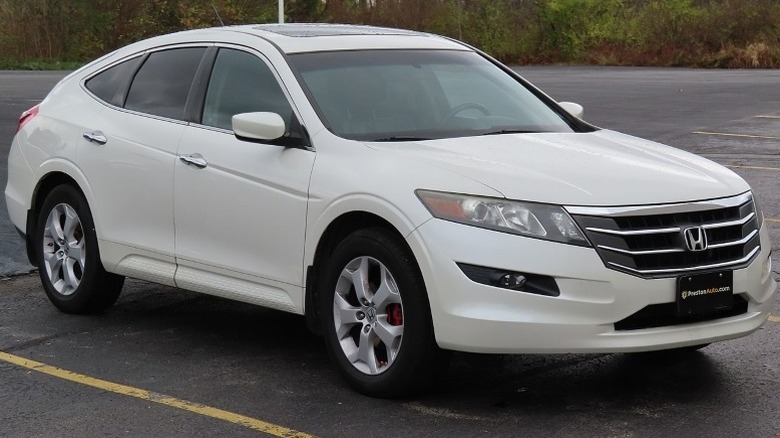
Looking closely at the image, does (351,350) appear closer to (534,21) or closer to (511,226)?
(511,226)

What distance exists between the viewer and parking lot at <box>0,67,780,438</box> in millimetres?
5559

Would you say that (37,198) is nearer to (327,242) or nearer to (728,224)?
(327,242)

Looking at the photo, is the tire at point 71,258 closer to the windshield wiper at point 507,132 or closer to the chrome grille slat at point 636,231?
the windshield wiper at point 507,132

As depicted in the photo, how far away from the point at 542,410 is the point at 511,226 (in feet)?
2.70

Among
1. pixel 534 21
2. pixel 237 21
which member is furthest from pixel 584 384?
pixel 534 21

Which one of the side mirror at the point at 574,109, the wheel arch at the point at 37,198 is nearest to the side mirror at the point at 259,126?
the side mirror at the point at 574,109

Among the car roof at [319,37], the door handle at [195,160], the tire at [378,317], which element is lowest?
the tire at [378,317]

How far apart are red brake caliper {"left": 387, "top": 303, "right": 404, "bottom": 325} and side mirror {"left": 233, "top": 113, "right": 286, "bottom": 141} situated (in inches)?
39.2

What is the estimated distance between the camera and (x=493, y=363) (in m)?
6.60

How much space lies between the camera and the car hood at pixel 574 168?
18.3 feet

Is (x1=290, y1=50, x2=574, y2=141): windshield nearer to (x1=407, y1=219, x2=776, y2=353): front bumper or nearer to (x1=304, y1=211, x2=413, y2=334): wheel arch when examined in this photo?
(x1=304, y1=211, x2=413, y2=334): wheel arch

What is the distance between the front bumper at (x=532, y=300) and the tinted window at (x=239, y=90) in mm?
1460

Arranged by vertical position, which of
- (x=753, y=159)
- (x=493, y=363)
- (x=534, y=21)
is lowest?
(x=534, y=21)

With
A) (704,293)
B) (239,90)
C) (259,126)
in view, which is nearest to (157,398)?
(259,126)
